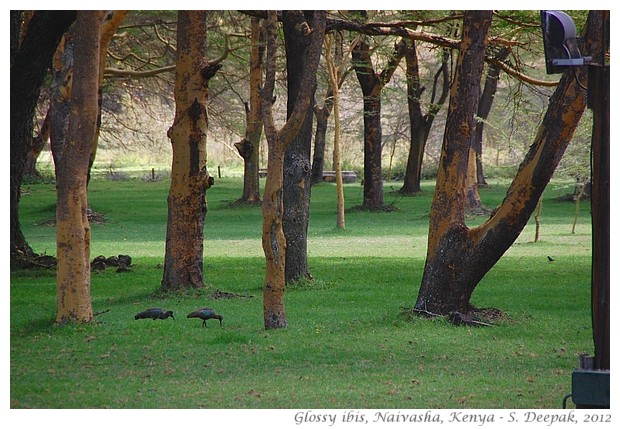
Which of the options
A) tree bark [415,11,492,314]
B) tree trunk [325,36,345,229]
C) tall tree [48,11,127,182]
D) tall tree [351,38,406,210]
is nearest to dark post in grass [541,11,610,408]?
tree bark [415,11,492,314]

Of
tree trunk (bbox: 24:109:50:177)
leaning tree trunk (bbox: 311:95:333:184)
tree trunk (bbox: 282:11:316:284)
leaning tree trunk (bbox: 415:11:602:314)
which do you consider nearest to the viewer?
leaning tree trunk (bbox: 415:11:602:314)

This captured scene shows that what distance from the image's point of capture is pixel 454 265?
1073 cm

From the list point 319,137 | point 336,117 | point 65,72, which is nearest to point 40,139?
point 336,117

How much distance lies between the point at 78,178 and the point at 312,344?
3027mm

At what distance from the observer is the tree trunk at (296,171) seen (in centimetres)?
1371

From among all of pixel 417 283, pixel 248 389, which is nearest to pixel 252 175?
pixel 417 283

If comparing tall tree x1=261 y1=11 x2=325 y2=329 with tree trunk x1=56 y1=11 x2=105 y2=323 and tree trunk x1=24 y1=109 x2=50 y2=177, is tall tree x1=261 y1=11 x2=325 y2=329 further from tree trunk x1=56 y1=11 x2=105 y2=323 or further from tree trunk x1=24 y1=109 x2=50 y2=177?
tree trunk x1=24 y1=109 x2=50 y2=177

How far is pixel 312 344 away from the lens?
9.37m

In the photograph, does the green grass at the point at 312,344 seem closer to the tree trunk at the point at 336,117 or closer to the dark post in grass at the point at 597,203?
the dark post in grass at the point at 597,203

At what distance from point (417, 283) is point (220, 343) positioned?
5.64 meters

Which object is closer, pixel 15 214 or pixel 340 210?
pixel 15 214

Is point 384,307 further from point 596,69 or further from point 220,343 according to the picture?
point 596,69

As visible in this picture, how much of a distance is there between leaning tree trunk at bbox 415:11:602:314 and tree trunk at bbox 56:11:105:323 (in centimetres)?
388

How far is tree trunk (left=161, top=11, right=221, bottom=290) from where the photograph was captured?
498 inches
